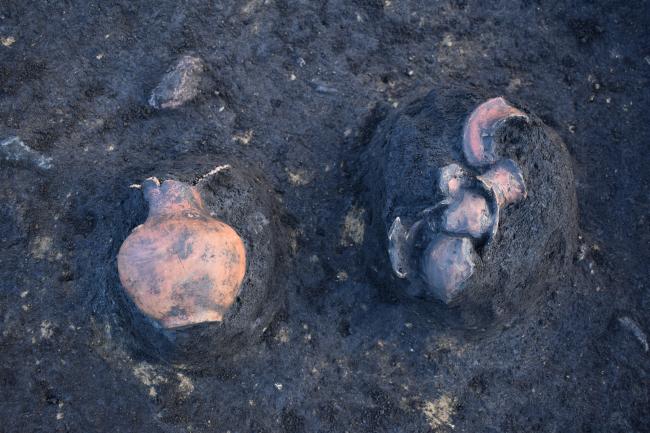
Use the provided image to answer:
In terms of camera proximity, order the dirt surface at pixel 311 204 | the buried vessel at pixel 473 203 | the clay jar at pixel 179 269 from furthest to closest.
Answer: the dirt surface at pixel 311 204
the buried vessel at pixel 473 203
the clay jar at pixel 179 269

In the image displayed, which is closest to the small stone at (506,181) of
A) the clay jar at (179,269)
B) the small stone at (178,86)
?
the clay jar at (179,269)

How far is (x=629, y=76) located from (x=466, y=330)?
4.46ft

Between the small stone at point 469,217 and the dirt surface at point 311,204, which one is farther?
the dirt surface at point 311,204

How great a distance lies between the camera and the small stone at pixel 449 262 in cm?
188

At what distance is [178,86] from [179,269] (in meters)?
0.97

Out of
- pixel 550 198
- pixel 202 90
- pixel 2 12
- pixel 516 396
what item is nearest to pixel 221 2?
pixel 202 90

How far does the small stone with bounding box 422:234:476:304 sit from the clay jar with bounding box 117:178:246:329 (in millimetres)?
664

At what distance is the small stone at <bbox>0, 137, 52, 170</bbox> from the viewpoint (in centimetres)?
241

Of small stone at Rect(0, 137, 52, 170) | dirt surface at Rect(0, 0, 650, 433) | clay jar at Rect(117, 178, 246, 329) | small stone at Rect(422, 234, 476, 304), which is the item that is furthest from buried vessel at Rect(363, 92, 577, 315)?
small stone at Rect(0, 137, 52, 170)

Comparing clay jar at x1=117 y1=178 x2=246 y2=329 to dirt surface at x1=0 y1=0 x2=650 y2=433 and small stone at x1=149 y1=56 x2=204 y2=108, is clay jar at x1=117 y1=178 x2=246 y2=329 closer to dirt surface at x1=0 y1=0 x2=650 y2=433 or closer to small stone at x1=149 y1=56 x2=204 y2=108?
dirt surface at x1=0 y1=0 x2=650 y2=433

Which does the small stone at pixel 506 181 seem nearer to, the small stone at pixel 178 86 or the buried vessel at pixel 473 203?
the buried vessel at pixel 473 203

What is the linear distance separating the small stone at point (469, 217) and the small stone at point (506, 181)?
71 millimetres

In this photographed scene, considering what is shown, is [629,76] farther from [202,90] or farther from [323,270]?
[202,90]

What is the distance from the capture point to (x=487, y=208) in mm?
1898
